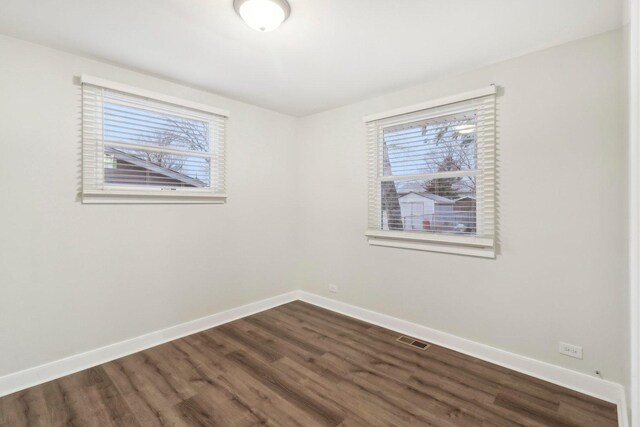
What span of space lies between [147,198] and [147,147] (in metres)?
0.46

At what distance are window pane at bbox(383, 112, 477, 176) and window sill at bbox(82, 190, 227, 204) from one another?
1857mm

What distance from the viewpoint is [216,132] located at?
3.21m

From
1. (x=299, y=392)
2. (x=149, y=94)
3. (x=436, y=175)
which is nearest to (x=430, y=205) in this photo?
(x=436, y=175)

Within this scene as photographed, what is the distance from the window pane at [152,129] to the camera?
2.54 metres

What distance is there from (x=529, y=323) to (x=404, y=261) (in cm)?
110

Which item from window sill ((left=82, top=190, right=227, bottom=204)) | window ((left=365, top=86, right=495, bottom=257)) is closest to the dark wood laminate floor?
window ((left=365, top=86, right=495, bottom=257))

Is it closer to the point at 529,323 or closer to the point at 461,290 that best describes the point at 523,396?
the point at 529,323

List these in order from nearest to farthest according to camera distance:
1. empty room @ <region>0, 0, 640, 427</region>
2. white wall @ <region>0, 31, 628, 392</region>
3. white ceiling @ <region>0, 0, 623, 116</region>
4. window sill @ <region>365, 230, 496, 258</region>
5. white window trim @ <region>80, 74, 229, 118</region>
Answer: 1. white ceiling @ <region>0, 0, 623, 116</region>
2. empty room @ <region>0, 0, 640, 427</region>
3. white wall @ <region>0, 31, 628, 392</region>
4. white window trim @ <region>80, 74, 229, 118</region>
5. window sill @ <region>365, 230, 496, 258</region>

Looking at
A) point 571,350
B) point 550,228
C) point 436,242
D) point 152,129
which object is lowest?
point 571,350

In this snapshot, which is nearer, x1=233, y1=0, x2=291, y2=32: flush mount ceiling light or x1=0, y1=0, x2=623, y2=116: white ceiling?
Result: x1=233, y1=0, x2=291, y2=32: flush mount ceiling light

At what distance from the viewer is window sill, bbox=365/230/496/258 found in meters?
2.52

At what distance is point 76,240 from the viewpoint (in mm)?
2365

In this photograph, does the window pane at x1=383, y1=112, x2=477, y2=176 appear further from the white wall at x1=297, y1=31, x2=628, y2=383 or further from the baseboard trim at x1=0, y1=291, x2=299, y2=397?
the baseboard trim at x1=0, y1=291, x2=299, y2=397

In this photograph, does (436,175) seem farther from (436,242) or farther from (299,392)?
(299,392)
